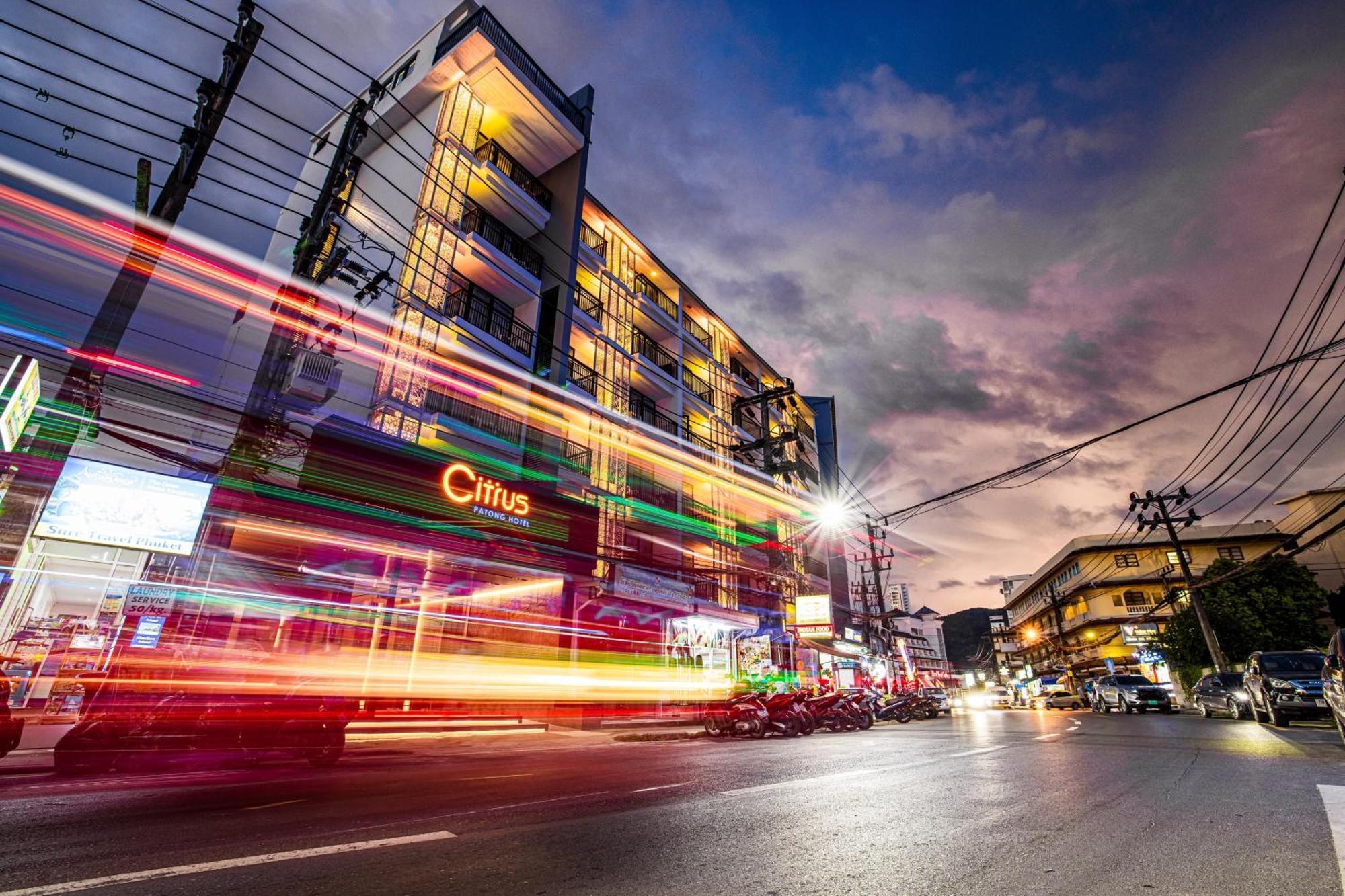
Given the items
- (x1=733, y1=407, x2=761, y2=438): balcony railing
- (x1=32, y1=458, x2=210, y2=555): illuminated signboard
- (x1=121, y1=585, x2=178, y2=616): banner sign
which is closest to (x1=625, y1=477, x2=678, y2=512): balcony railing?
(x1=733, y1=407, x2=761, y2=438): balcony railing

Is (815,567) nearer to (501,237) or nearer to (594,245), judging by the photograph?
(594,245)

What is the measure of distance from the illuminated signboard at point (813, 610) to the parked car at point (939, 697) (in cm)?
500

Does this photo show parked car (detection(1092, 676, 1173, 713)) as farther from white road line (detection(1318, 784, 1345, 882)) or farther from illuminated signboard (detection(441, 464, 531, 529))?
illuminated signboard (detection(441, 464, 531, 529))

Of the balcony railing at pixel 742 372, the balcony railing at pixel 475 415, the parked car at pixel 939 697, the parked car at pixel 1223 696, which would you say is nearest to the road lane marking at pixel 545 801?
the balcony railing at pixel 475 415

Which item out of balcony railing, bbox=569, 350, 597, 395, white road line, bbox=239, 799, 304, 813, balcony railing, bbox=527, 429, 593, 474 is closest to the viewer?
white road line, bbox=239, 799, 304, 813

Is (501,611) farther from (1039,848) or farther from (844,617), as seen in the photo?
(844,617)

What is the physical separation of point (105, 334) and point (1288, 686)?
935 inches

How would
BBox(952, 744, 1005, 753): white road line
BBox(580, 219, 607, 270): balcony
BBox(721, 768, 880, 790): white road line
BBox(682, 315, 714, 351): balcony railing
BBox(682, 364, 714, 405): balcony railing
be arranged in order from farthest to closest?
BBox(682, 315, 714, 351): balcony railing → BBox(682, 364, 714, 405): balcony railing → BBox(580, 219, 607, 270): balcony → BBox(952, 744, 1005, 753): white road line → BBox(721, 768, 880, 790): white road line

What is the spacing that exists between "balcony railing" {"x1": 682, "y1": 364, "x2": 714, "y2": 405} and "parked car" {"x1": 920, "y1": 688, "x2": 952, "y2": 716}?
1770cm

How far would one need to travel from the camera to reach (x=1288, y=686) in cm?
1288

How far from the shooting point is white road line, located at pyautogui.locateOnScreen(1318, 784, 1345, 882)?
3.27 metres

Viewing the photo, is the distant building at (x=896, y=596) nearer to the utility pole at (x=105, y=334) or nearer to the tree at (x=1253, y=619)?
the tree at (x=1253, y=619)

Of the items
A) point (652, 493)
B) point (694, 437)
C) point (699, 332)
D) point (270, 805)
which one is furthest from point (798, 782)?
point (699, 332)

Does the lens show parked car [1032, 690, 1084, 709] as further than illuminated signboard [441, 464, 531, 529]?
Yes
